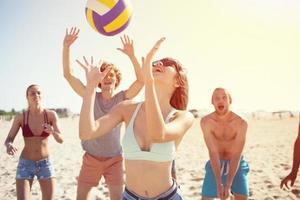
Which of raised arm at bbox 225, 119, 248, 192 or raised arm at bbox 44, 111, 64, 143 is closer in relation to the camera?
raised arm at bbox 225, 119, 248, 192

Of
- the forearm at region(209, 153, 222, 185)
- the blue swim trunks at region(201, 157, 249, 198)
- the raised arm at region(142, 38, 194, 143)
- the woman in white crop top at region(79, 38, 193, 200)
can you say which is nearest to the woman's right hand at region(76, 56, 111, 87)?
the woman in white crop top at region(79, 38, 193, 200)

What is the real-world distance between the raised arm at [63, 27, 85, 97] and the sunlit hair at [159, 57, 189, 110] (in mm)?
1571

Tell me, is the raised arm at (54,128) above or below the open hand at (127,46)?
below

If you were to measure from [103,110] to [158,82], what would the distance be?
5.97 feet

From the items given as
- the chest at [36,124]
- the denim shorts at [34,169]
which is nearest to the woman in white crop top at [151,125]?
the denim shorts at [34,169]

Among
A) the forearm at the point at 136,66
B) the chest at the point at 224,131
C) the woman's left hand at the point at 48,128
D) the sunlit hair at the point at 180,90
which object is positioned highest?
the forearm at the point at 136,66

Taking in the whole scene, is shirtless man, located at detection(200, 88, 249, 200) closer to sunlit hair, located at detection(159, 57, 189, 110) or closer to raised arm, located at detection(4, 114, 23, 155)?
sunlit hair, located at detection(159, 57, 189, 110)

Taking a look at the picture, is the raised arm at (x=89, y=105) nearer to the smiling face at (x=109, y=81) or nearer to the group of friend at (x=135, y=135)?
the group of friend at (x=135, y=135)

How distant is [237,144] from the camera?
4781 millimetres

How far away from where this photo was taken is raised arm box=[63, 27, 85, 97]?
4.11 m

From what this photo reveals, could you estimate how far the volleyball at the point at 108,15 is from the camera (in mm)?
4543

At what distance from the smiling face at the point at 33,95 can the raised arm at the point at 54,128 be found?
0.73 feet

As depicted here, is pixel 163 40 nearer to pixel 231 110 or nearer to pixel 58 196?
pixel 231 110

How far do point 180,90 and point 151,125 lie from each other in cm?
62
